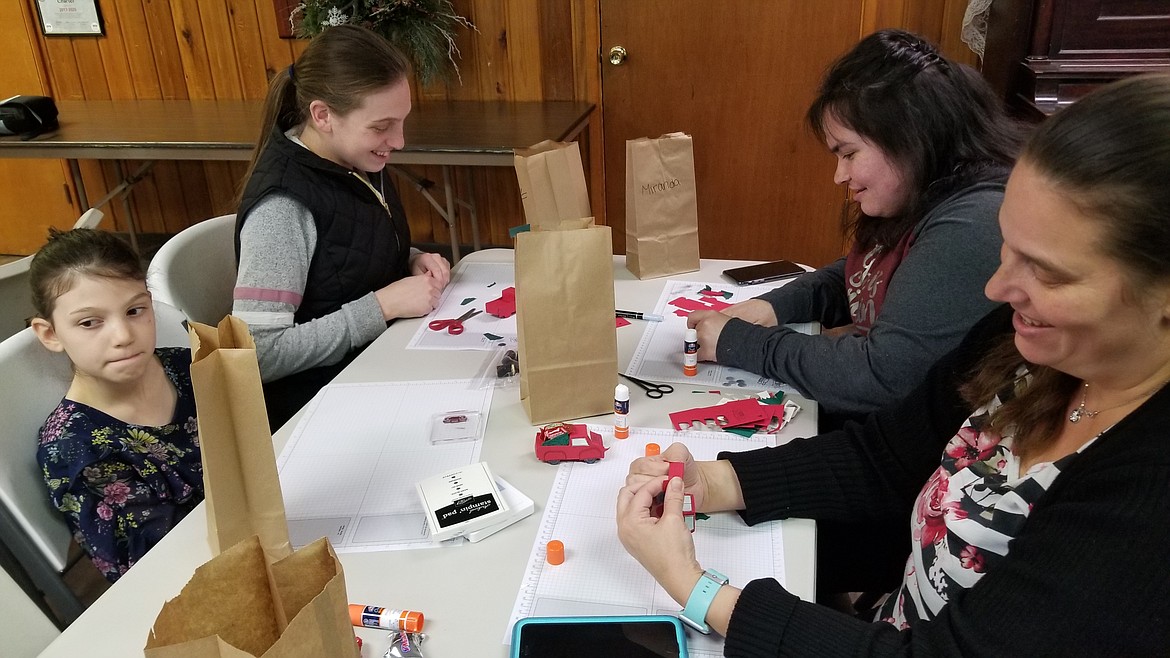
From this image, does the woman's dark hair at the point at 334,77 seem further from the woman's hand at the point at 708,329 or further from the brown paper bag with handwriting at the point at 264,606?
the brown paper bag with handwriting at the point at 264,606

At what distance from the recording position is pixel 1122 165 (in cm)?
65

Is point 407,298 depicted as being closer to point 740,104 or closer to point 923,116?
point 923,116

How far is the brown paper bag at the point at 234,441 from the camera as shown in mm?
812

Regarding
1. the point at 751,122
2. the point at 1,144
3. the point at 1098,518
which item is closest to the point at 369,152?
the point at 1098,518

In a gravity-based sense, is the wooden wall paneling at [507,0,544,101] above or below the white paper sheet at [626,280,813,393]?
above

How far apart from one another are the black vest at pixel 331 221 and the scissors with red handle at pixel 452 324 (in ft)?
0.75

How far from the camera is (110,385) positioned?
1287 mm

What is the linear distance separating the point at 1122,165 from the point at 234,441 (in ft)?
2.88

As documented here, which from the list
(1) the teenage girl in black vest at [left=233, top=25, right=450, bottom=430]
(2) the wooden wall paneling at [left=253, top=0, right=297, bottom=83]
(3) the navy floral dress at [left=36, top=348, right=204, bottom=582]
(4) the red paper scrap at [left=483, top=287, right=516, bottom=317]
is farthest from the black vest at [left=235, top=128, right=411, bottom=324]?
(2) the wooden wall paneling at [left=253, top=0, right=297, bottom=83]

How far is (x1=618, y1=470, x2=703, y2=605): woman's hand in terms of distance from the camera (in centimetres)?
84

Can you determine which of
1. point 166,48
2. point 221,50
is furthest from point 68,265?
point 166,48

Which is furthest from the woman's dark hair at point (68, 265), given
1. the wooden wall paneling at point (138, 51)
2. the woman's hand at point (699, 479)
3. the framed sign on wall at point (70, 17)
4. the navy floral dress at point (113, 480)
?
the framed sign on wall at point (70, 17)

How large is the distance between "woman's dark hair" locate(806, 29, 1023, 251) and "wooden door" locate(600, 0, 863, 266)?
5.99 feet

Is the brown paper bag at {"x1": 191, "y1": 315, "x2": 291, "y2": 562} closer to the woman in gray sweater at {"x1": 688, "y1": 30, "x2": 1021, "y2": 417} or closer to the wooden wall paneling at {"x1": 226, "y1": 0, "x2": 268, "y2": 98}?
the woman in gray sweater at {"x1": 688, "y1": 30, "x2": 1021, "y2": 417}
